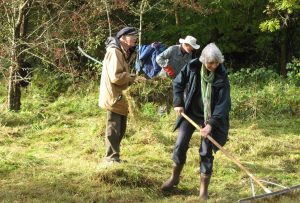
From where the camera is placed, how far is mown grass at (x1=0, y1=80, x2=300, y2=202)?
17.2 feet

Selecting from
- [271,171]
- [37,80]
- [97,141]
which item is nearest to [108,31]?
[37,80]

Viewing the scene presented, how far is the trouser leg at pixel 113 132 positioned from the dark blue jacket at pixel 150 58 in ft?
12.1

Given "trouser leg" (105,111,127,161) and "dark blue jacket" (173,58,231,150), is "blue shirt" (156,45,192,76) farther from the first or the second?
"dark blue jacket" (173,58,231,150)

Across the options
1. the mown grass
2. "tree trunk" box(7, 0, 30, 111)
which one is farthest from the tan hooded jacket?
"tree trunk" box(7, 0, 30, 111)

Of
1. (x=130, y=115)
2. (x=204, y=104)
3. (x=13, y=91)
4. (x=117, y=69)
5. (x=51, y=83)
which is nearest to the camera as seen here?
(x=204, y=104)

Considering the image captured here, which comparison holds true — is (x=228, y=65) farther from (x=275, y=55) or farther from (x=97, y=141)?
(x=97, y=141)

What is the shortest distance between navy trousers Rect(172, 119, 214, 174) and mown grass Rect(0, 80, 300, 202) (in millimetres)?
369

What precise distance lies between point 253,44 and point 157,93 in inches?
316

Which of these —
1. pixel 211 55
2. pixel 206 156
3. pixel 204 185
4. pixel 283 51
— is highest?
pixel 283 51

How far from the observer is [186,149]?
5234 millimetres

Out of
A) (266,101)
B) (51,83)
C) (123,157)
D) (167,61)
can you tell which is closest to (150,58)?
(167,61)

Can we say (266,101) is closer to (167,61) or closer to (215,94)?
(167,61)

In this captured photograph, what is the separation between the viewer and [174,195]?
5328 mm

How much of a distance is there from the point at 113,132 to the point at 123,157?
3.22 ft
